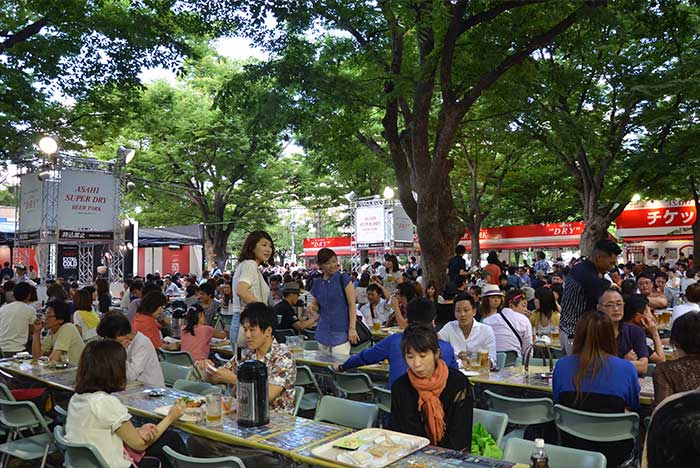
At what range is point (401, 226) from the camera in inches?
944

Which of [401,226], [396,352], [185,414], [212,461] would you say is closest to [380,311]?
[396,352]

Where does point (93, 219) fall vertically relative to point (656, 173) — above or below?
below

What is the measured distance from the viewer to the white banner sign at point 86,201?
1510 cm

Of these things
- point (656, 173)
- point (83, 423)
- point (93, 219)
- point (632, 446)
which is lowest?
point (632, 446)

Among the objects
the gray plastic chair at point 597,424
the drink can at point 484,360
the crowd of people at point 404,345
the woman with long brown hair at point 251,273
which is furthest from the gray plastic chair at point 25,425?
the gray plastic chair at point 597,424

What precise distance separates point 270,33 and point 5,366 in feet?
20.7

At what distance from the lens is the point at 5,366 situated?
252 inches

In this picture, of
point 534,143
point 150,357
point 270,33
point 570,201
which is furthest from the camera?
point 570,201

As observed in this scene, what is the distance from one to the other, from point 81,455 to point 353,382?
8.38ft

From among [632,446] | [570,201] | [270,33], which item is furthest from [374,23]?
[570,201]

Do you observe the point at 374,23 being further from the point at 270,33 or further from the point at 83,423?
the point at 83,423

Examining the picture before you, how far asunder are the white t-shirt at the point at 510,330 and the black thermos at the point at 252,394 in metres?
3.46

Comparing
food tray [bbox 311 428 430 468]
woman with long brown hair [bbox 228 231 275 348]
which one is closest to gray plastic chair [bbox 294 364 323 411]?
woman with long brown hair [bbox 228 231 275 348]

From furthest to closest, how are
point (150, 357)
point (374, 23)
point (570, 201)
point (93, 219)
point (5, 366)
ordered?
1. point (570, 201)
2. point (93, 219)
3. point (374, 23)
4. point (5, 366)
5. point (150, 357)
